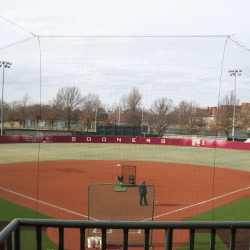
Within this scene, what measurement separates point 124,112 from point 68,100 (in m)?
13.2

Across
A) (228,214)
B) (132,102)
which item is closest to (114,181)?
(132,102)

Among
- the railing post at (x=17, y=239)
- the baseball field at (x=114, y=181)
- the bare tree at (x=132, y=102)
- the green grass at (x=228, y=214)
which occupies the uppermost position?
the bare tree at (x=132, y=102)

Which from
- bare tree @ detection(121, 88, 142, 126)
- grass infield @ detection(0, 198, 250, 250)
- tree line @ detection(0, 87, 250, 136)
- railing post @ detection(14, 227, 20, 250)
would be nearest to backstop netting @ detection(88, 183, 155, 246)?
grass infield @ detection(0, 198, 250, 250)

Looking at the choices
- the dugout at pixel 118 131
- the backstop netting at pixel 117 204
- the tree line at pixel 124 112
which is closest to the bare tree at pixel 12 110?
the tree line at pixel 124 112

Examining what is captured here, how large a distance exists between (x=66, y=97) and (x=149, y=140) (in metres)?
30.3

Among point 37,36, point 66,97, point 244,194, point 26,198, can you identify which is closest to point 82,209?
point 26,198

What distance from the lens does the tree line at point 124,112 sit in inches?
607

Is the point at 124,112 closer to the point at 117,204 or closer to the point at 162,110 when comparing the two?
the point at 162,110

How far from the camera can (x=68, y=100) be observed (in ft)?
49.7

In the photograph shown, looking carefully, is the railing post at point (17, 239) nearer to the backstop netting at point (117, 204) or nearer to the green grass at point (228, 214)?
the backstop netting at point (117, 204)

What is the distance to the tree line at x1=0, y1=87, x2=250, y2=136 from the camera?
15.4 metres

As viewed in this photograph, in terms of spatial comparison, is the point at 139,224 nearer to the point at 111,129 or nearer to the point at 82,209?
the point at 82,209

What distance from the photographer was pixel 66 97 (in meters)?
14.1

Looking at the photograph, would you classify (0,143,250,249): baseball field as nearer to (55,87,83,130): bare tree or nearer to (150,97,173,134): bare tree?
(55,87,83,130): bare tree
